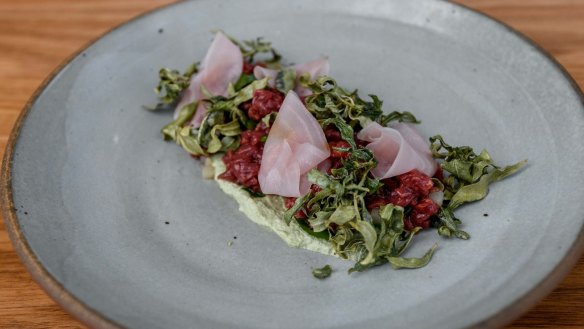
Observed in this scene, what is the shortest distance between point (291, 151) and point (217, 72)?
0.75 m

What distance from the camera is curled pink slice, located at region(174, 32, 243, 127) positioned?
10.8 feet

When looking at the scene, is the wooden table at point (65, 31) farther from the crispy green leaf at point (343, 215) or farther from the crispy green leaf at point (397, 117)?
the crispy green leaf at point (343, 215)

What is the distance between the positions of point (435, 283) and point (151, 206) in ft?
3.97

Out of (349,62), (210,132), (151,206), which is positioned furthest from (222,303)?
(349,62)

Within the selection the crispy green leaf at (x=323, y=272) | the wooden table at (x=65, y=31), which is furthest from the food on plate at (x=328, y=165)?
the wooden table at (x=65, y=31)

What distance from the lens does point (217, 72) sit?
10.8ft

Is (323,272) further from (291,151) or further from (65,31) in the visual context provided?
(65,31)

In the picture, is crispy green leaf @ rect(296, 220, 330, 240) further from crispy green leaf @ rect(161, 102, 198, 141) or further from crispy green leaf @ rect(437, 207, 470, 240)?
crispy green leaf @ rect(161, 102, 198, 141)

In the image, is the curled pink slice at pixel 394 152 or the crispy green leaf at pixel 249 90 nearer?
the curled pink slice at pixel 394 152

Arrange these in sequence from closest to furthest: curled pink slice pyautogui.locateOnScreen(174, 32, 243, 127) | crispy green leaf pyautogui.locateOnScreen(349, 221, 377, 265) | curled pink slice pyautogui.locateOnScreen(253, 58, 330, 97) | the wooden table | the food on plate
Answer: crispy green leaf pyautogui.locateOnScreen(349, 221, 377, 265), the food on plate, curled pink slice pyautogui.locateOnScreen(253, 58, 330, 97), curled pink slice pyautogui.locateOnScreen(174, 32, 243, 127), the wooden table

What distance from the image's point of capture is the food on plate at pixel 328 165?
2586mm

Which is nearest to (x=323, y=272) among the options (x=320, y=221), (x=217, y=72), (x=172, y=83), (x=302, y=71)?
(x=320, y=221)

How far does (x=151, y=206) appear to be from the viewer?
2.92 m

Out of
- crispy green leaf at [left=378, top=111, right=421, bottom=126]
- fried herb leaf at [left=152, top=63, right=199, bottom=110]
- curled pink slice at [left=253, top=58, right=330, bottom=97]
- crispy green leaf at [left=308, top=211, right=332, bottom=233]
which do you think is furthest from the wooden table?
curled pink slice at [left=253, top=58, right=330, bottom=97]
